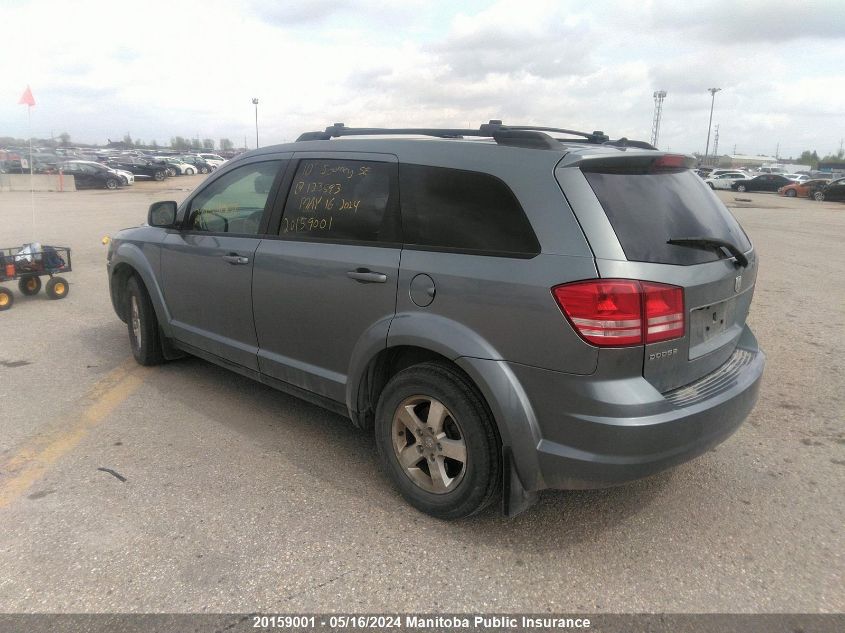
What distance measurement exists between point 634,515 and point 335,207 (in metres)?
2.23

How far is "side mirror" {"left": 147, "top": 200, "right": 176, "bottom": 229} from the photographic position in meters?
4.70

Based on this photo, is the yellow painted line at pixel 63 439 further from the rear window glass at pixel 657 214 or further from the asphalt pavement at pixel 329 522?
the rear window glass at pixel 657 214

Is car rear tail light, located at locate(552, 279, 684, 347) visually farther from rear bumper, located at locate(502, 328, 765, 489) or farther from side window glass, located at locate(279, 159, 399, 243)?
side window glass, located at locate(279, 159, 399, 243)

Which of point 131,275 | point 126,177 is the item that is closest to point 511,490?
point 131,275

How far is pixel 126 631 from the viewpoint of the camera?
7.68 ft

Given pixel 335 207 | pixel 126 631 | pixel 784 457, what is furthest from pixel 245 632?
pixel 784 457

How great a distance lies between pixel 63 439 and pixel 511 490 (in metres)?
2.80

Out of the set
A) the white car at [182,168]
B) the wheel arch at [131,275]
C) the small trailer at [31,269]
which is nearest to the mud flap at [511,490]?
the wheel arch at [131,275]

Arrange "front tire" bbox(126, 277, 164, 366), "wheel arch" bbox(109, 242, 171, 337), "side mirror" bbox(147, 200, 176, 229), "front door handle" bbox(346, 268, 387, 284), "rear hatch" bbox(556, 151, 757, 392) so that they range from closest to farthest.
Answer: "rear hatch" bbox(556, 151, 757, 392), "front door handle" bbox(346, 268, 387, 284), "side mirror" bbox(147, 200, 176, 229), "wheel arch" bbox(109, 242, 171, 337), "front tire" bbox(126, 277, 164, 366)

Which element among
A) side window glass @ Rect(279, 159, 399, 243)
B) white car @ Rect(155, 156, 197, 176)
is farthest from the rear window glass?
white car @ Rect(155, 156, 197, 176)

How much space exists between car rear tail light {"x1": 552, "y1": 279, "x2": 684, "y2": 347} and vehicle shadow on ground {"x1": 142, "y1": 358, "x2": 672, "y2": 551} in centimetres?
106

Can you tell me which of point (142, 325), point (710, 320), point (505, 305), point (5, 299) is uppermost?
point (505, 305)

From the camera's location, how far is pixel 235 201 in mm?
4328

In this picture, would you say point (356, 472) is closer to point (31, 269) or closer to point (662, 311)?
point (662, 311)
